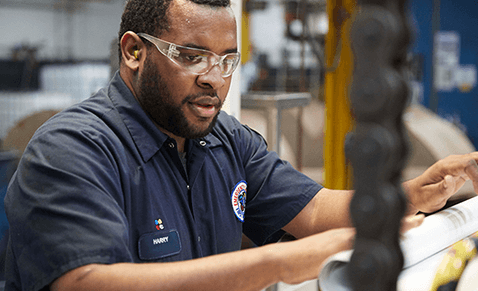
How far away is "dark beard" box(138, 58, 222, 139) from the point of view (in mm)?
1206

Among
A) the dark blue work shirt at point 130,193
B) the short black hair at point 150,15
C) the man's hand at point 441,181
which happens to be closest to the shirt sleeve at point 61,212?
the dark blue work shirt at point 130,193

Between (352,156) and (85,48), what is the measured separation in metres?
9.32

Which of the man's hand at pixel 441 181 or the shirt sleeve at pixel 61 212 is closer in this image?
the shirt sleeve at pixel 61 212

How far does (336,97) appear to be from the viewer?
383 centimetres

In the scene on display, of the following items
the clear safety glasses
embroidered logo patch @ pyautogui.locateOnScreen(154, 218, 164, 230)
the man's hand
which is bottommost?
embroidered logo patch @ pyautogui.locateOnScreen(154, 218, 164, 230)

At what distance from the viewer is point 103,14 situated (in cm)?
890

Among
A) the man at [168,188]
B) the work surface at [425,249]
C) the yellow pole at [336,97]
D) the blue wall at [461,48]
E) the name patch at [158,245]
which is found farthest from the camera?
the blue wall at [461,48]

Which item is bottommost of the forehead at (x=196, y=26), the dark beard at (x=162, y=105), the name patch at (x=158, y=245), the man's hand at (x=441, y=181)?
the name patch at (x=158, y=245)

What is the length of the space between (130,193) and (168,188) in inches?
4.6

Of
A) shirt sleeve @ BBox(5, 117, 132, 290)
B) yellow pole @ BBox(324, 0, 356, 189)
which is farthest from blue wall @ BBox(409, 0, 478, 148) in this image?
shirt sleeve @ BBox(5, 117, 132, 290)

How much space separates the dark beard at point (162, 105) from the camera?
3.96ft

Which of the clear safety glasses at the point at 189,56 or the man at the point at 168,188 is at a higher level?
the clear safety glasses at the point at 189,56

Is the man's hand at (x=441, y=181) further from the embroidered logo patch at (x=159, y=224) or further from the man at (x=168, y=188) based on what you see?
the embroidered logo patch at (x=159, y=224)

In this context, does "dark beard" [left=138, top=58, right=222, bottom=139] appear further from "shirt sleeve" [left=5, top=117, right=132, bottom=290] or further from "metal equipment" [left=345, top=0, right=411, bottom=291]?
"metal equipment" [left=345, top=0, right=411, bottom=291]
